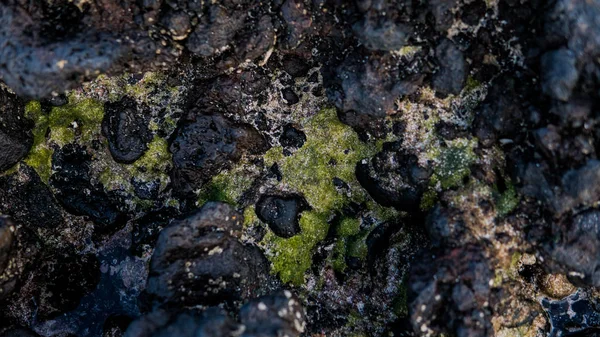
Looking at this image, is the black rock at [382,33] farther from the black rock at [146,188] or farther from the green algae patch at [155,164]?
the black rock at [146,188]

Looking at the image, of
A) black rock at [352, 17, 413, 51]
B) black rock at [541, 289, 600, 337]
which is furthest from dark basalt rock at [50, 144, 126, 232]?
black rock at [541, 289, 600, 337]

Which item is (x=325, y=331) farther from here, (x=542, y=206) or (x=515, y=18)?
(x=515, y=18)

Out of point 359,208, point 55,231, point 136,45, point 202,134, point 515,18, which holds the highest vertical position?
point 515,18

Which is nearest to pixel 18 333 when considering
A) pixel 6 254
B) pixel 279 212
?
pixel 6 254

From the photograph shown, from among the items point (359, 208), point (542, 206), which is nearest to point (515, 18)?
point (542, 206)

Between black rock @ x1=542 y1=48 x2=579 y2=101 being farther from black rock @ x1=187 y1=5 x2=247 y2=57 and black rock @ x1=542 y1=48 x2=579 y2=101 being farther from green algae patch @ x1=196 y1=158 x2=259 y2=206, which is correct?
green algae patch @ x1=196 y1=158 x2=259 y2=206

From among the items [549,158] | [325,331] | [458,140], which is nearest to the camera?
[549,158]

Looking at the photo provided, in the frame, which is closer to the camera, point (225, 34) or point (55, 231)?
point (225, 34)
